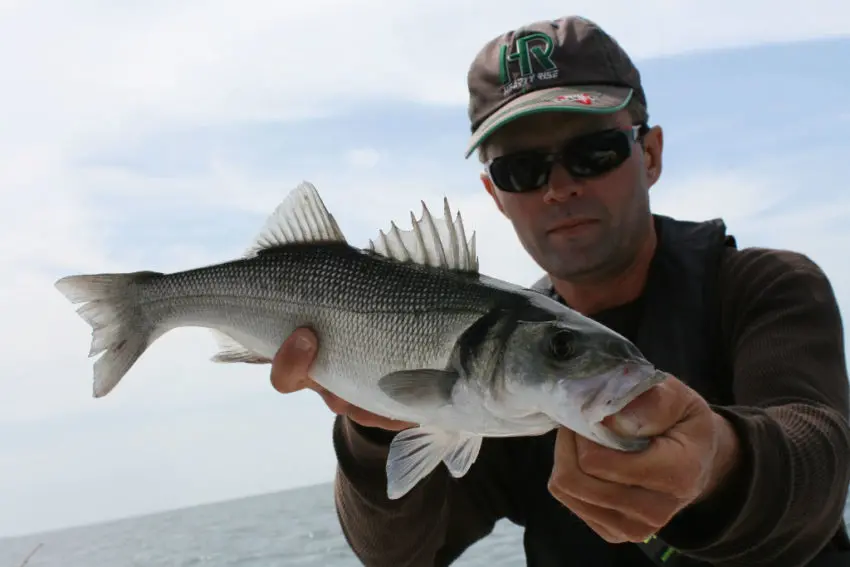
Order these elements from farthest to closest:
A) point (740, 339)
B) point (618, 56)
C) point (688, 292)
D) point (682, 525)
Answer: point (618, 56) < point (688, 292) < point (740, 339) < point (682, 525)

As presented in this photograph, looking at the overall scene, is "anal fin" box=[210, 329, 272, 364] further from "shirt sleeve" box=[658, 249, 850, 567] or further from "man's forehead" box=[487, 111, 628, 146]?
"shirt sleeve" box=[658, 249, 850, 567]

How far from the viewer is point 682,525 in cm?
234

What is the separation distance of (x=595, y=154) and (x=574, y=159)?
0.32 ft

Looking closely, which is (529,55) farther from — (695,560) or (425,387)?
(695,560)

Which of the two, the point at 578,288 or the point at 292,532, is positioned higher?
the point at 578,288

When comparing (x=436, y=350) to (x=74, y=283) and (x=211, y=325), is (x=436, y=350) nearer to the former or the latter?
(x=211, y=325)

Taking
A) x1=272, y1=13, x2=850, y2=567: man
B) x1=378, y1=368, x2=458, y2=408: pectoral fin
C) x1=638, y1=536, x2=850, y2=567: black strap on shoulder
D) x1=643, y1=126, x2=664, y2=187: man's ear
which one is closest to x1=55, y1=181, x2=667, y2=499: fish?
x1=378, y1=368, x2=458, y2=408: pectoral fin

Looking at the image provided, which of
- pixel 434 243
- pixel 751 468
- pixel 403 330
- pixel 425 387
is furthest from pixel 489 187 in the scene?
pixel 751 468

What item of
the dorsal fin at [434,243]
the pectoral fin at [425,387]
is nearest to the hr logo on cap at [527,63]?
the dorsal fin at [434,243]

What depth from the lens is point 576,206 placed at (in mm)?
3670

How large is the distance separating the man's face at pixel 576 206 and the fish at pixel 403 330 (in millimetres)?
741

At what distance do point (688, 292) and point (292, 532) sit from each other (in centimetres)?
2397

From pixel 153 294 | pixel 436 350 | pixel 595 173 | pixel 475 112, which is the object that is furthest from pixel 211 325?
pixel 595 173

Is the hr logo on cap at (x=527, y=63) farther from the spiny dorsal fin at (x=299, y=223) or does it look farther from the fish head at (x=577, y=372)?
the fish head at (x=577, y=372)
